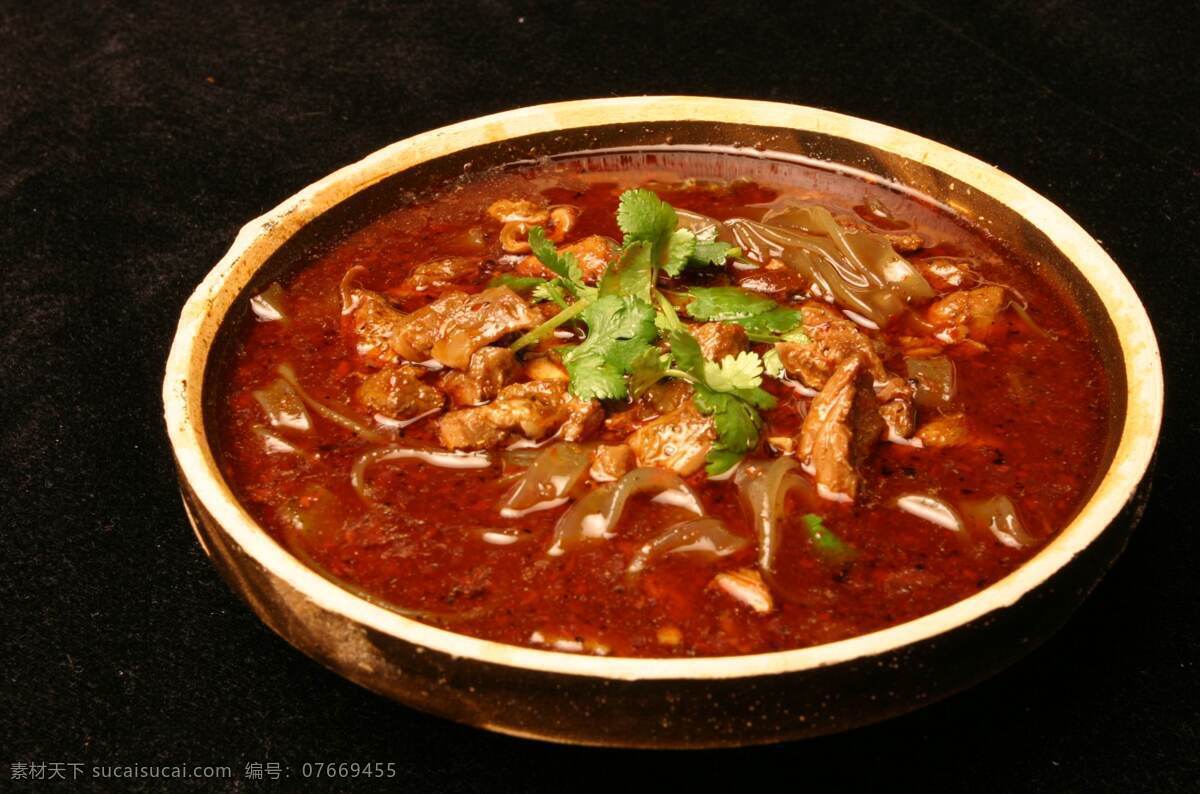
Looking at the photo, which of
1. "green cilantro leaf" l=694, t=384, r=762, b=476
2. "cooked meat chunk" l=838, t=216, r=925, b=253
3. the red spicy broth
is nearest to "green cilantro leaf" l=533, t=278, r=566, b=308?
the red spicy broth

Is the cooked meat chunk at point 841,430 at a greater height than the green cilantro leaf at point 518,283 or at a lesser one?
greater

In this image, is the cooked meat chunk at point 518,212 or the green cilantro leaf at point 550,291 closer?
the green cilantro leaf at point 550,291

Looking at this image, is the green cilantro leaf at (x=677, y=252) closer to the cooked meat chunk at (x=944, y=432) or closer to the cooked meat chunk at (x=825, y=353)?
the cooked meat chunk at (x=825, y=353)

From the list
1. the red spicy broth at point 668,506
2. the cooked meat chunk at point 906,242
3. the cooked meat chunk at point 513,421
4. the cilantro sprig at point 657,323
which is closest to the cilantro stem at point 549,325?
the cilantro sprig at point 657,323

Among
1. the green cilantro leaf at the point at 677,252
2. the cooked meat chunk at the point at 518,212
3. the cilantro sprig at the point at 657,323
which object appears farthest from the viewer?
the cooked meat chunk at the point at 518,212

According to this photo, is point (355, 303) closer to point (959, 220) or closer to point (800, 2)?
point (959, 220)

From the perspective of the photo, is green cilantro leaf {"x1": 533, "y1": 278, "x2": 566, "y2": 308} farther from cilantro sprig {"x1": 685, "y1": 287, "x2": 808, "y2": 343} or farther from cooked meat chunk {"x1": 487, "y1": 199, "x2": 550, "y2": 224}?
cooked meat chunk {"x1": 487, "y1": 199, "x2": 550, "y2": 224}
